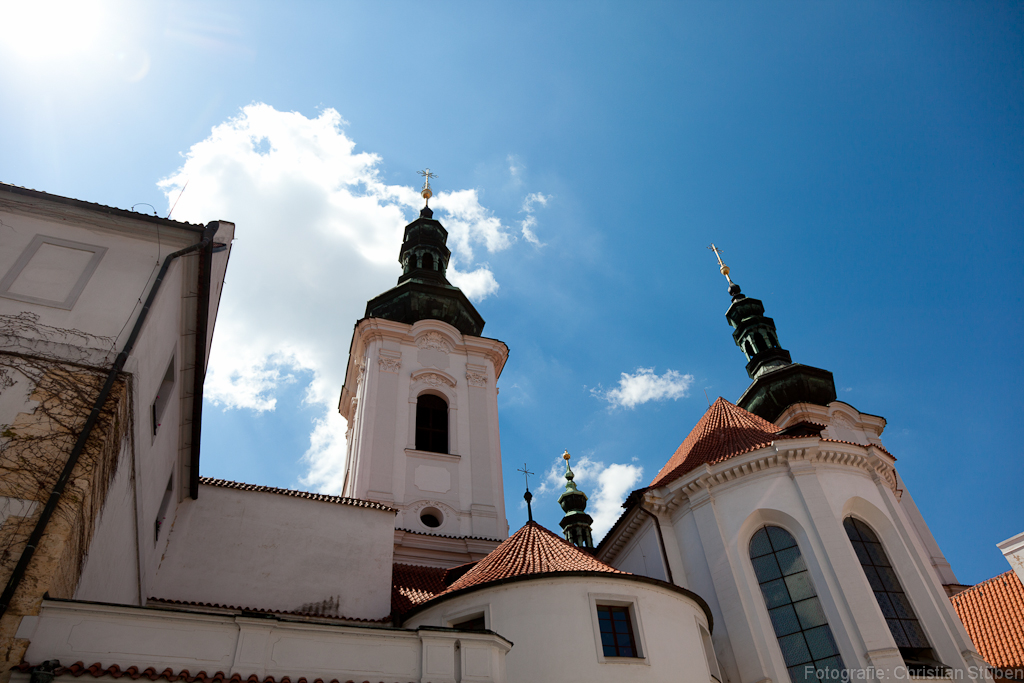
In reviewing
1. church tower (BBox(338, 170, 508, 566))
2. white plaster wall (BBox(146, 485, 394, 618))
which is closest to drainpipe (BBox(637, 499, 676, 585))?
church tower (BBox(338, 170, 508, 566))

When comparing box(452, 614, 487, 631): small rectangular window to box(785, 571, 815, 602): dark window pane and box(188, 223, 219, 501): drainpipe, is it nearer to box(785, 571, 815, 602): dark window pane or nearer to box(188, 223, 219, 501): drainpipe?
box(188, 223, 219, 501): drainpipe

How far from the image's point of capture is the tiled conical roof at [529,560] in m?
12.6

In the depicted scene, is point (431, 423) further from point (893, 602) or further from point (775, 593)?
point (893, 602)

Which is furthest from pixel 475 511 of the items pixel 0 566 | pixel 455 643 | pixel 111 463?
pixel 0 566

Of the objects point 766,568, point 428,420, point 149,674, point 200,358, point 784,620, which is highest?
point 428,420

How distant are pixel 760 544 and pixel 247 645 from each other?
1129 centimetres

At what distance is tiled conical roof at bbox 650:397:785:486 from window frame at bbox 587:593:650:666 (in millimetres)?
5463

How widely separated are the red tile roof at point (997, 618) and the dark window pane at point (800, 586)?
7.49 metres

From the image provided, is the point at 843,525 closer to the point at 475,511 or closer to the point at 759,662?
the point at 759,662

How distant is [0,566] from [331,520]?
8.19 metres

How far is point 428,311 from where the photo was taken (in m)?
26.8

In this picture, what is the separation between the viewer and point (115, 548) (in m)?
10.1

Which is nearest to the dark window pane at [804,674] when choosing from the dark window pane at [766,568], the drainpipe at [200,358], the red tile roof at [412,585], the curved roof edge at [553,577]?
the dark window pane at [766,568]

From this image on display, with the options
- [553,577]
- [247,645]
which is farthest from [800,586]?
[247,645]
